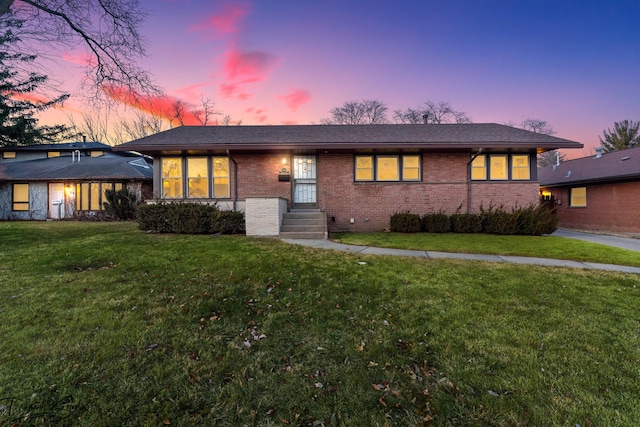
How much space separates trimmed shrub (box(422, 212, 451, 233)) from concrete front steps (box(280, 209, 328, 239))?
400 centimetres

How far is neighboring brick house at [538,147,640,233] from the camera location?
40.9 ft

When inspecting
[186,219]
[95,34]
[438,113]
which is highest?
[438,113]

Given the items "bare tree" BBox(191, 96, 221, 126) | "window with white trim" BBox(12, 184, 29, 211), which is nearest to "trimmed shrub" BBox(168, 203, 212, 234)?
"window with white trim" BBox(12, 184, 29, 211)

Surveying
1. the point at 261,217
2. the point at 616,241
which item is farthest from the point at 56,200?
the point at 616,241

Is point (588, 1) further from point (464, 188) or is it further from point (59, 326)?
point (59, 326)

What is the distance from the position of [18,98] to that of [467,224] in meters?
24.9

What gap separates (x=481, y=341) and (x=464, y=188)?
9.66 metres

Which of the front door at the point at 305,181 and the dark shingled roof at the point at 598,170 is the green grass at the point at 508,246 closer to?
the front door at the point at 305,181

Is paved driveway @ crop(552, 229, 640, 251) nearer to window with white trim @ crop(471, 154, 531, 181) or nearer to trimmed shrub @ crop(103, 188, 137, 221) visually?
window with white trim @ crop(471, 154, 531, 181)

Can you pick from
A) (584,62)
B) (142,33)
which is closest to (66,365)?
(142,33)

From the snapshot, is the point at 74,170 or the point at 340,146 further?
the point at 74,170

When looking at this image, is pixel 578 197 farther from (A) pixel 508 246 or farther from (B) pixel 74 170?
(B) pixel 74 170

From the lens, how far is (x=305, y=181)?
11.4 metres

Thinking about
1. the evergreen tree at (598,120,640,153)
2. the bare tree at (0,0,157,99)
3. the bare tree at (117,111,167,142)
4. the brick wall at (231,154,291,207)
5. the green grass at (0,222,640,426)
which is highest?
the bare tree at (117,111,167,142)
